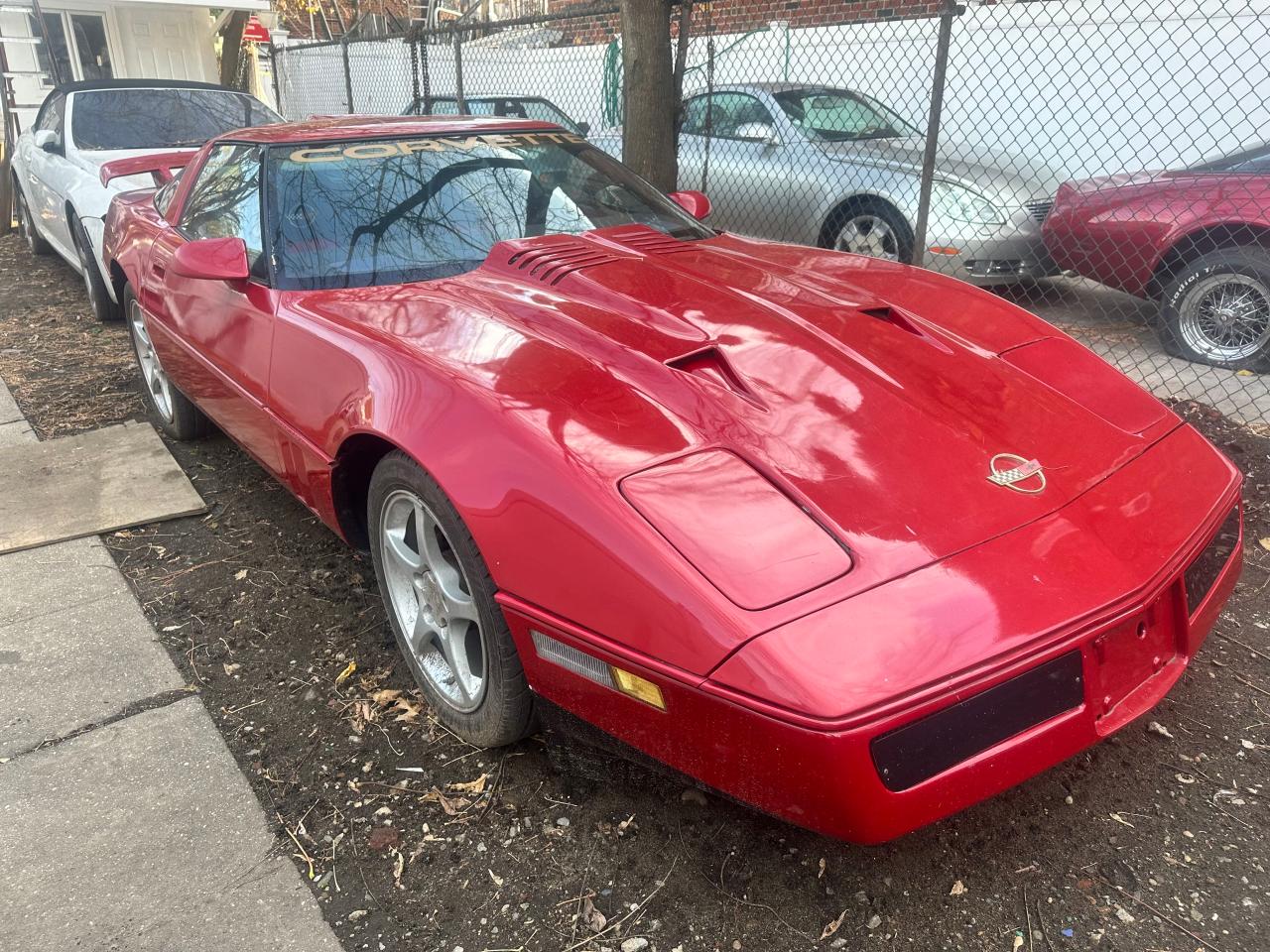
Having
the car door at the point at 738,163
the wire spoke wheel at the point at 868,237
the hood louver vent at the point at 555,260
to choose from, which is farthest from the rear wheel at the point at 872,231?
the hood louver vent at the point at 555,260

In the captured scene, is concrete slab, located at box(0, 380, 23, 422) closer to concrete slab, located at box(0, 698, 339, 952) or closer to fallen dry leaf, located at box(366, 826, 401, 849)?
concrete slab, located at box(0, 698, 339, 952)

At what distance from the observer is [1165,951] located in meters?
1.70

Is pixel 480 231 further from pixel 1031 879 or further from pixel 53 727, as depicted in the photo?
pixel 1031 879

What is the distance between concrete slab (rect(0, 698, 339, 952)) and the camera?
181cm

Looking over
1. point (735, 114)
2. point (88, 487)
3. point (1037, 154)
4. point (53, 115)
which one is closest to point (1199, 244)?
point (1037, 154)

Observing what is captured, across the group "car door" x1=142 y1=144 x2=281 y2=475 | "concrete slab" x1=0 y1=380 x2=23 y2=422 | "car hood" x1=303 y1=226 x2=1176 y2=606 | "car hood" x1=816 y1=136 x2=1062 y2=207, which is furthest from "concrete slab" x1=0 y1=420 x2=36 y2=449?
"car hood" x1=816 y1=136 x2=1062 y2=207

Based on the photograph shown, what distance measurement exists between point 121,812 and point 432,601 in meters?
0.84

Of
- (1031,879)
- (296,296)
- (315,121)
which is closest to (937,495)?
(1031,879)

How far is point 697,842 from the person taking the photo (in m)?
1.98

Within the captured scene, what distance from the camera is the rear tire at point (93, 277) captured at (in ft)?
19.6

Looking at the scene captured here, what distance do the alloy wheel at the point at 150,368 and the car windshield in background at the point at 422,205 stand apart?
165cm

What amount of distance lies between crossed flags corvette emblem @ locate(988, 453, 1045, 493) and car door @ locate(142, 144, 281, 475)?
2046mm

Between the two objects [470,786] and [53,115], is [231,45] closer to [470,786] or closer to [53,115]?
[53,115]

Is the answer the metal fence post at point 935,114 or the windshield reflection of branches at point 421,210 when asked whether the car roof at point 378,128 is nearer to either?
the windshield reflection of branches at point 421,210
